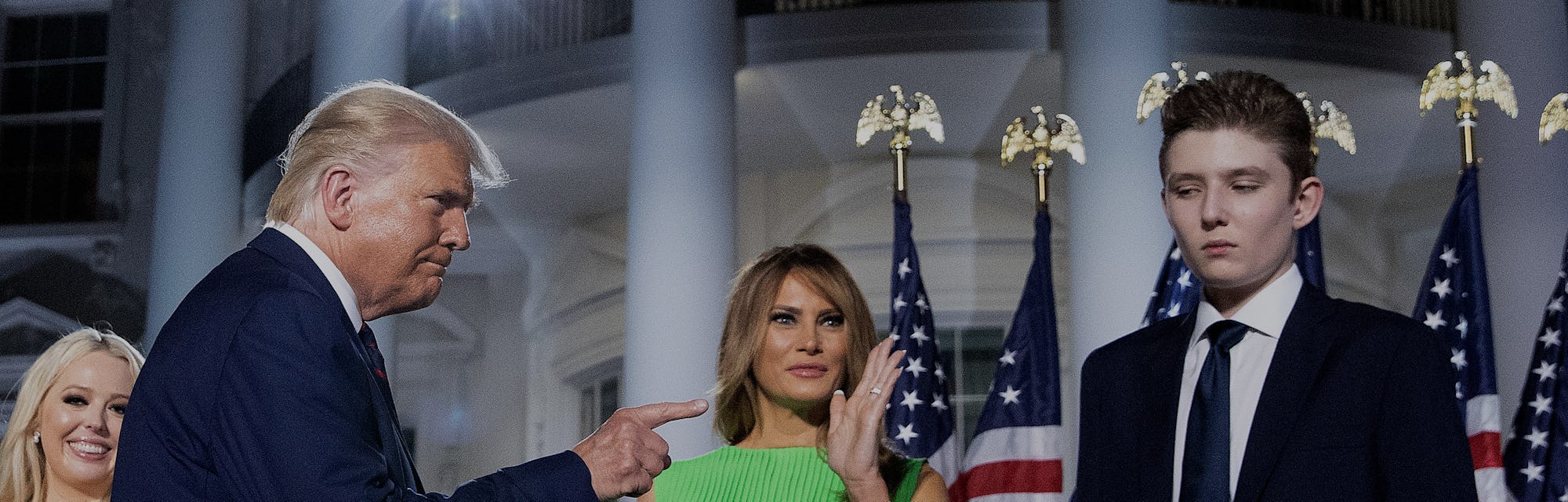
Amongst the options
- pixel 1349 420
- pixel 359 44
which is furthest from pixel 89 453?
pixel 359 44

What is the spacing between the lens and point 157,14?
395 inches

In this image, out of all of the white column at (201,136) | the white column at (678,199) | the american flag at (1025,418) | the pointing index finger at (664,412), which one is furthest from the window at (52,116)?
the pointing index finger at (664,412)

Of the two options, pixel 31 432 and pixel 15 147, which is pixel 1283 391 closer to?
pixel 31 432

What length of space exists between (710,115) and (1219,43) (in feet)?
7.69

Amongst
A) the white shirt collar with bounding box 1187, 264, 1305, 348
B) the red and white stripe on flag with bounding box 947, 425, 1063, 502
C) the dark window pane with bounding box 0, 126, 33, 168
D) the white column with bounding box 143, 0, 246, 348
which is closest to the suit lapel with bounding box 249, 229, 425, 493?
the white shirt collar with bounding box 1187, 264, 1305, 348

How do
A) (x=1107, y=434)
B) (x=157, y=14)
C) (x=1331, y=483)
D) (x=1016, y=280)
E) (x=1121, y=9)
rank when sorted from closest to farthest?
(x=1331, y=483), (x=1107, y=434), (x=1121, y=9), (x=1016, y=280), (x=157, y=14)

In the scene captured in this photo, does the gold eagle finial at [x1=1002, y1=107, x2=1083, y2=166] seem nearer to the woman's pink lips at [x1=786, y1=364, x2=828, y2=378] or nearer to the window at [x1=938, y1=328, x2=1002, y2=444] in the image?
the woman's pink lips at [x1=786, y1=364, x2=828, y2=378]

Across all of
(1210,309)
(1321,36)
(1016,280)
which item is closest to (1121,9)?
(1321,36)

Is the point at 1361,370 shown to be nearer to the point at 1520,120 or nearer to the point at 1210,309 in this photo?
the point at 1210,309

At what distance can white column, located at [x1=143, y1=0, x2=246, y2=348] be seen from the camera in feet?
29.0

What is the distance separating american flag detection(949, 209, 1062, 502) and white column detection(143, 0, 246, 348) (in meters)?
5.33

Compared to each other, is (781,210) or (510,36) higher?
(510,36)

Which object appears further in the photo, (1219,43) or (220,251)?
(220,251)

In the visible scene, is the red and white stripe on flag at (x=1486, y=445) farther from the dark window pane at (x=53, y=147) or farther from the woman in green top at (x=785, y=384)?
the dark window pane at (x=53, y=147)
